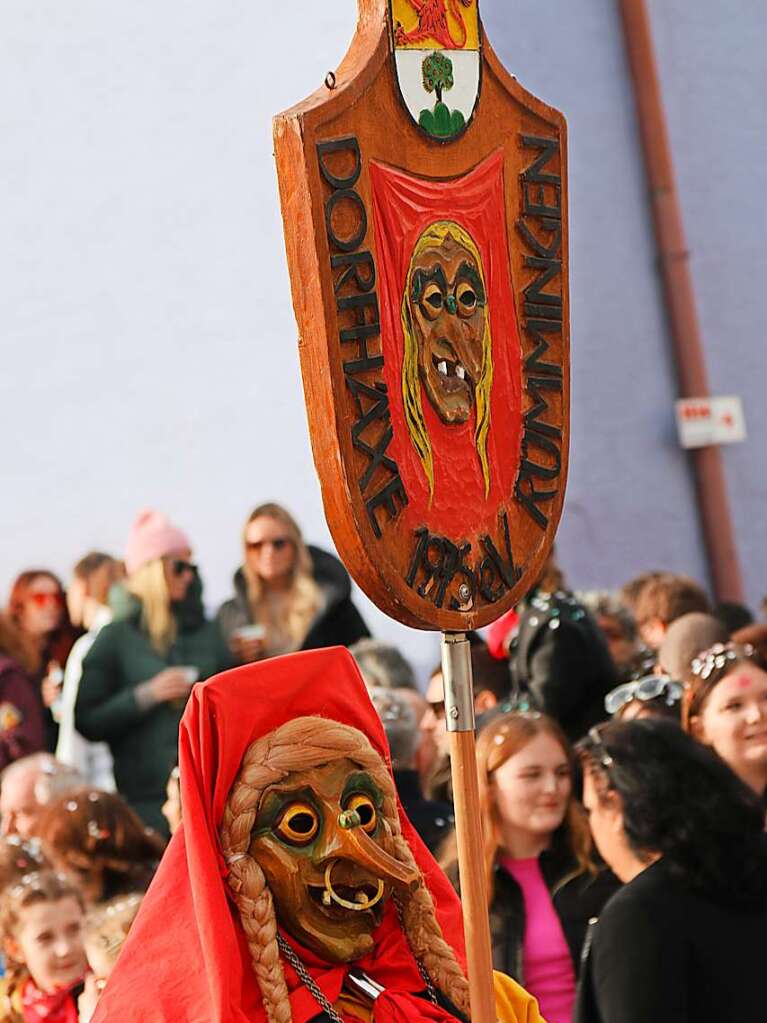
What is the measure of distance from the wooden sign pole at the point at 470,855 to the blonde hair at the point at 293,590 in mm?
3501

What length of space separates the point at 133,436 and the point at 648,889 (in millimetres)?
4877

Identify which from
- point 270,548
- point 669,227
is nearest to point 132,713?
point 270,548

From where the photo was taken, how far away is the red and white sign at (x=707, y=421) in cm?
962

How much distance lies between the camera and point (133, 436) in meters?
7.73

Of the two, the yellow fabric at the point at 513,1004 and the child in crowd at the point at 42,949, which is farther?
the child in crowd at the point at 42,949

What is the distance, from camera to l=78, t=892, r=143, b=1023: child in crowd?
11.6ft

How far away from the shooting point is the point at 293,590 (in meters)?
5.93

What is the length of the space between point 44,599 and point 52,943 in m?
2.61

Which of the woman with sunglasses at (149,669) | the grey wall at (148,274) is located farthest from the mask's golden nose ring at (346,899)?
the grey wall at (148,274)

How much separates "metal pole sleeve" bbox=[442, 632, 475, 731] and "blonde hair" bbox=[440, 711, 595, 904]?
1675 mm

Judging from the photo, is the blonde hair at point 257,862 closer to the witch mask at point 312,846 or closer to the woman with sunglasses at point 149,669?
the witch mask at point 312,846

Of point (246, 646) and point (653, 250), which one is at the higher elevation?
point (653, 250)

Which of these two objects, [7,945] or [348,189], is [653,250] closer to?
[7,945]

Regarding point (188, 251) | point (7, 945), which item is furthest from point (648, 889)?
point (188, 251)
